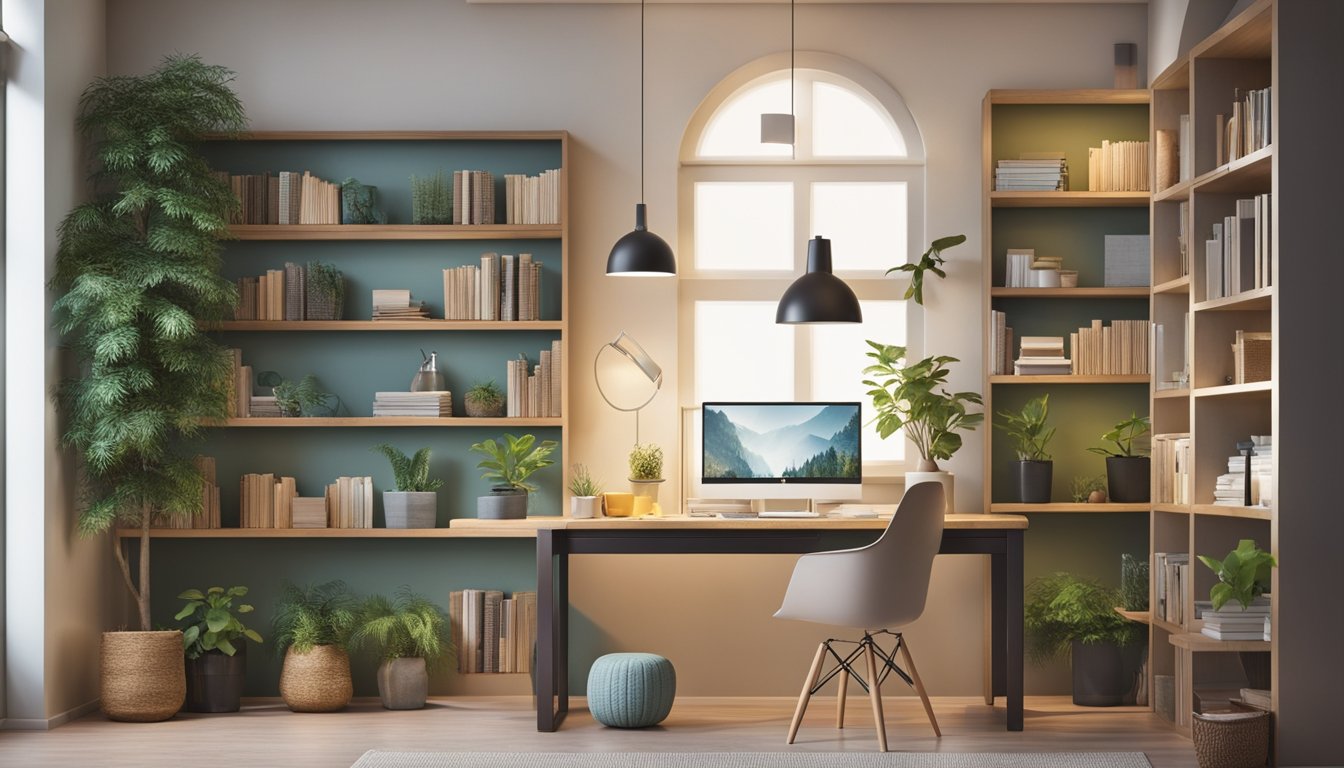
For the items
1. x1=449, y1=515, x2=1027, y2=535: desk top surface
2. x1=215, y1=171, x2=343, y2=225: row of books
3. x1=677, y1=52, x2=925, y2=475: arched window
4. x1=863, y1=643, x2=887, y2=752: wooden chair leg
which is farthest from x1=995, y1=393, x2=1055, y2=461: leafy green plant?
x1=215, y1=171, x2=343, y2=225: row of books

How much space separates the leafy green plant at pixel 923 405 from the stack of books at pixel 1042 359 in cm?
25

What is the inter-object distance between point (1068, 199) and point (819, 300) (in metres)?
1.31

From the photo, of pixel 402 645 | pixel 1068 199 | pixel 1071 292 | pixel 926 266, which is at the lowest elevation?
pixel 402 645

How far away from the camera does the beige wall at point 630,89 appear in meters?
5.86

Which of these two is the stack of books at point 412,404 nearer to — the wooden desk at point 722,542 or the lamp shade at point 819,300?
the wooden desk at point 722,542

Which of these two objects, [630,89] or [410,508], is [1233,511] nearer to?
[630,89]

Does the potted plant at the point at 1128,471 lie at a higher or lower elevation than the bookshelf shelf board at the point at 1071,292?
lower

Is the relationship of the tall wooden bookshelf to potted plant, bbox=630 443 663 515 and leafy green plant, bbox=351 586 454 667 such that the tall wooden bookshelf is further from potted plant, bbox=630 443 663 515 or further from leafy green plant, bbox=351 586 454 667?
leafy green plant, bbox=351 586 454 667

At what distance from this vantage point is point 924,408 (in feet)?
18.4

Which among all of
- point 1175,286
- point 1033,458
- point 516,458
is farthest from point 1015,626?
point 516,458

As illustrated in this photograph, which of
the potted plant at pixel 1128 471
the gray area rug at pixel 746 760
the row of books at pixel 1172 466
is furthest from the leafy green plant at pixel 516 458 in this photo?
the row of books at pixel 1172 466

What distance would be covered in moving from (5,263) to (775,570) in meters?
3.43

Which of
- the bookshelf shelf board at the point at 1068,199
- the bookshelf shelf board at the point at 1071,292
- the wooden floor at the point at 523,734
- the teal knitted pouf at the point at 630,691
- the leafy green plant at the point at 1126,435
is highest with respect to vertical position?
the bookshelf shelf board at the point at 1068,199

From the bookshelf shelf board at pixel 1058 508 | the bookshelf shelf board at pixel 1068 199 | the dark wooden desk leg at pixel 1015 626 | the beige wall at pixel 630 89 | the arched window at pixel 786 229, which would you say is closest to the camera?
the dark wooden desk leg at pixel 1015 626
